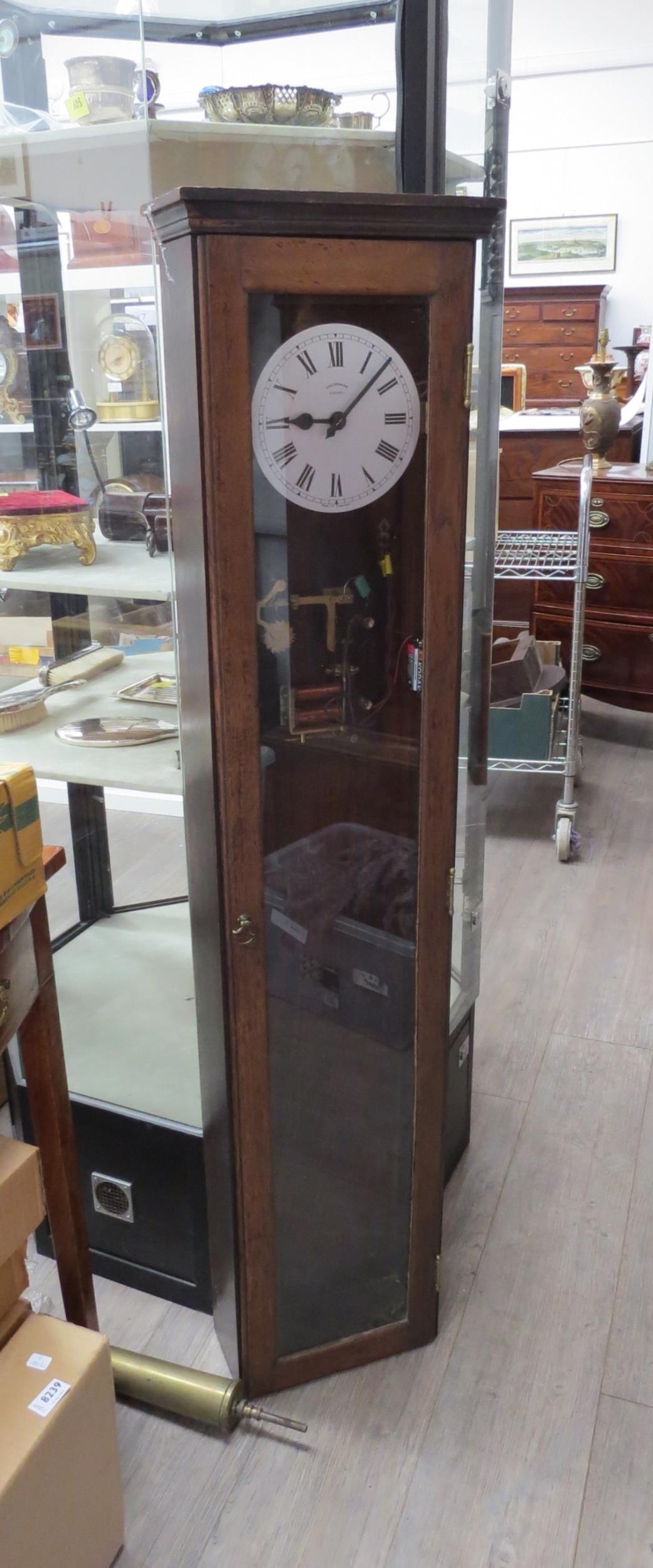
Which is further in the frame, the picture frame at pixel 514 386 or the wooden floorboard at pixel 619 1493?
the picture frame at pixel 514 386

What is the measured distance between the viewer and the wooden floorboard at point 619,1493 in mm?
1464

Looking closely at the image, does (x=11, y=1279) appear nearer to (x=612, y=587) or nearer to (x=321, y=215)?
(x=321, y=215)

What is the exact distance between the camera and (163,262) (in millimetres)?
1283

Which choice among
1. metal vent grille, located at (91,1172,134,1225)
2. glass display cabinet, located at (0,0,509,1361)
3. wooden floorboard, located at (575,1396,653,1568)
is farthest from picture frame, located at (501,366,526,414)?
wooden floorboard, located at (575,1396,653,1568)

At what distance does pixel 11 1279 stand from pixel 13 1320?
0.05 meters

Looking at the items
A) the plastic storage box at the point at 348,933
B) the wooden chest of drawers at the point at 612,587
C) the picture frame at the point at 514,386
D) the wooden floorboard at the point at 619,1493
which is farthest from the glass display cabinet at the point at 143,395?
the picture frame at the point at 514,386

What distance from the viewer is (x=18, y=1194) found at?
131 centimetres

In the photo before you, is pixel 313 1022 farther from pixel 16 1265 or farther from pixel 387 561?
pixel 387 561

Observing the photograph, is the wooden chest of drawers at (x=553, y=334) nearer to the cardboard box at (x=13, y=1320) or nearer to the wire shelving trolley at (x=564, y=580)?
the wire shelving trolley at (x=564, y=580)

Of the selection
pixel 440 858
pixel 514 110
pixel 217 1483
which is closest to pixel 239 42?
pixel 440 858

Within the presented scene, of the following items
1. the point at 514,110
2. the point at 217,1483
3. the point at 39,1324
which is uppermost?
the point at 514,110

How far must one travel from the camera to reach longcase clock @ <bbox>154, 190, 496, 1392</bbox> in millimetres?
1226

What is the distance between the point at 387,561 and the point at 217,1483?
1225 mm

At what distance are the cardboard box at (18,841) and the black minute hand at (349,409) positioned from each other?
0.51m
